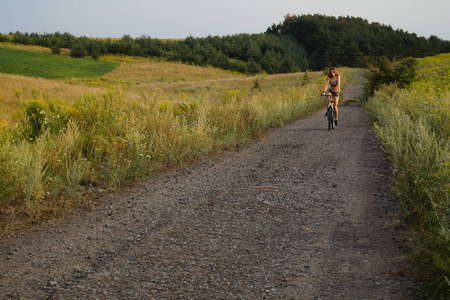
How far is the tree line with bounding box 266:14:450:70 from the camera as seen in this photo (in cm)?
9338

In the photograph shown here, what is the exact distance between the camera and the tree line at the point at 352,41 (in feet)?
306

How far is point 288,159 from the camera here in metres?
Answer: 8.31

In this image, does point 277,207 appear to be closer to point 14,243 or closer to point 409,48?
point 14,243

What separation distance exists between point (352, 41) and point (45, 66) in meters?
67.9

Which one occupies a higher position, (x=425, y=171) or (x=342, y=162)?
(x=425, y=171)

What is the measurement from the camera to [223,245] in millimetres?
3949

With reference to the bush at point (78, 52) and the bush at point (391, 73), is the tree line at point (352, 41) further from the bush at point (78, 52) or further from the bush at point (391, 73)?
the bush at point (391, 73)

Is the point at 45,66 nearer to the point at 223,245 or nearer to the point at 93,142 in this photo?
the point at 93,142

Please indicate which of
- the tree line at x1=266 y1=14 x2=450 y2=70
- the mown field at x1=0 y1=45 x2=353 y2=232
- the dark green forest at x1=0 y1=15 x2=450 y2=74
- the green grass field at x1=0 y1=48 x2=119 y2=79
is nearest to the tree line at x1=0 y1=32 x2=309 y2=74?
the dark green forest at x1=0 y1=15 x2=450 y2=74

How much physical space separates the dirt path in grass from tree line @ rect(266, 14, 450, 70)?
79.3m

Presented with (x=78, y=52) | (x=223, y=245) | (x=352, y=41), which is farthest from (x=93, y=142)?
(x=352, y=41)

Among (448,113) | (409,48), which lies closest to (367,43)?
(409,48)

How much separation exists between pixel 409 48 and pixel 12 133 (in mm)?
101419

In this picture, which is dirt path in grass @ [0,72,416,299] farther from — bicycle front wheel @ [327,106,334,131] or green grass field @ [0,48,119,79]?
green grass field @ [0,48,119,79]
